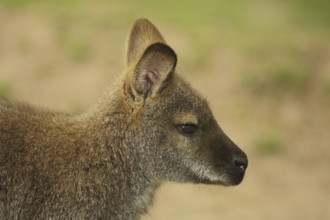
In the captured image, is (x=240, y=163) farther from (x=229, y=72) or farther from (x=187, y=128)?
(x=229, y=72)

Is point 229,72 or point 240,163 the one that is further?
point 229,72

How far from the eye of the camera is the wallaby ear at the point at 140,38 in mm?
7824

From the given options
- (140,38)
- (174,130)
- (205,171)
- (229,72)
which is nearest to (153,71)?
(174,130)

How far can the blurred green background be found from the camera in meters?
13.7

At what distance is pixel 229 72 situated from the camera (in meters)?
16.3

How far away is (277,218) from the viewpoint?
13.0 meters

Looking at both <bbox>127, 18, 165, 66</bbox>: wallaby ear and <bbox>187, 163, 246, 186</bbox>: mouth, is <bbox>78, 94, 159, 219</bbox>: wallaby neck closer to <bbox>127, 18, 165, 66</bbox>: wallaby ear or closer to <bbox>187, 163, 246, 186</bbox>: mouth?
<bbox>187, 163, 246, 186</bbox>: mouth

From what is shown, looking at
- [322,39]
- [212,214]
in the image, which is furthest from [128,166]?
[322,39]

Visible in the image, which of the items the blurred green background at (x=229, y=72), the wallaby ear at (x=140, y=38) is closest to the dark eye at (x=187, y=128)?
the wallaby ear at (x=140, y=38)

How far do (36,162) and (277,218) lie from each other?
695 centimetres

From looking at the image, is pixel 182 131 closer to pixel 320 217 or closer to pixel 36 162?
pixel 36 162

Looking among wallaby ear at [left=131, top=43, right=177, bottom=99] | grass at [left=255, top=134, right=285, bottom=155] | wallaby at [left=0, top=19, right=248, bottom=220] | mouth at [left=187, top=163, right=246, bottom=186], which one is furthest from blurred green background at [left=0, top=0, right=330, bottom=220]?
wallaby ear at [left=131, top=43, right=177, bottom=99]

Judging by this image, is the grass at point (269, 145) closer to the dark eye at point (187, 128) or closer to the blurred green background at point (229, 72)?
the blurred green background at point (229, 72)

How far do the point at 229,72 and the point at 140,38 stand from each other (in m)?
8.55
